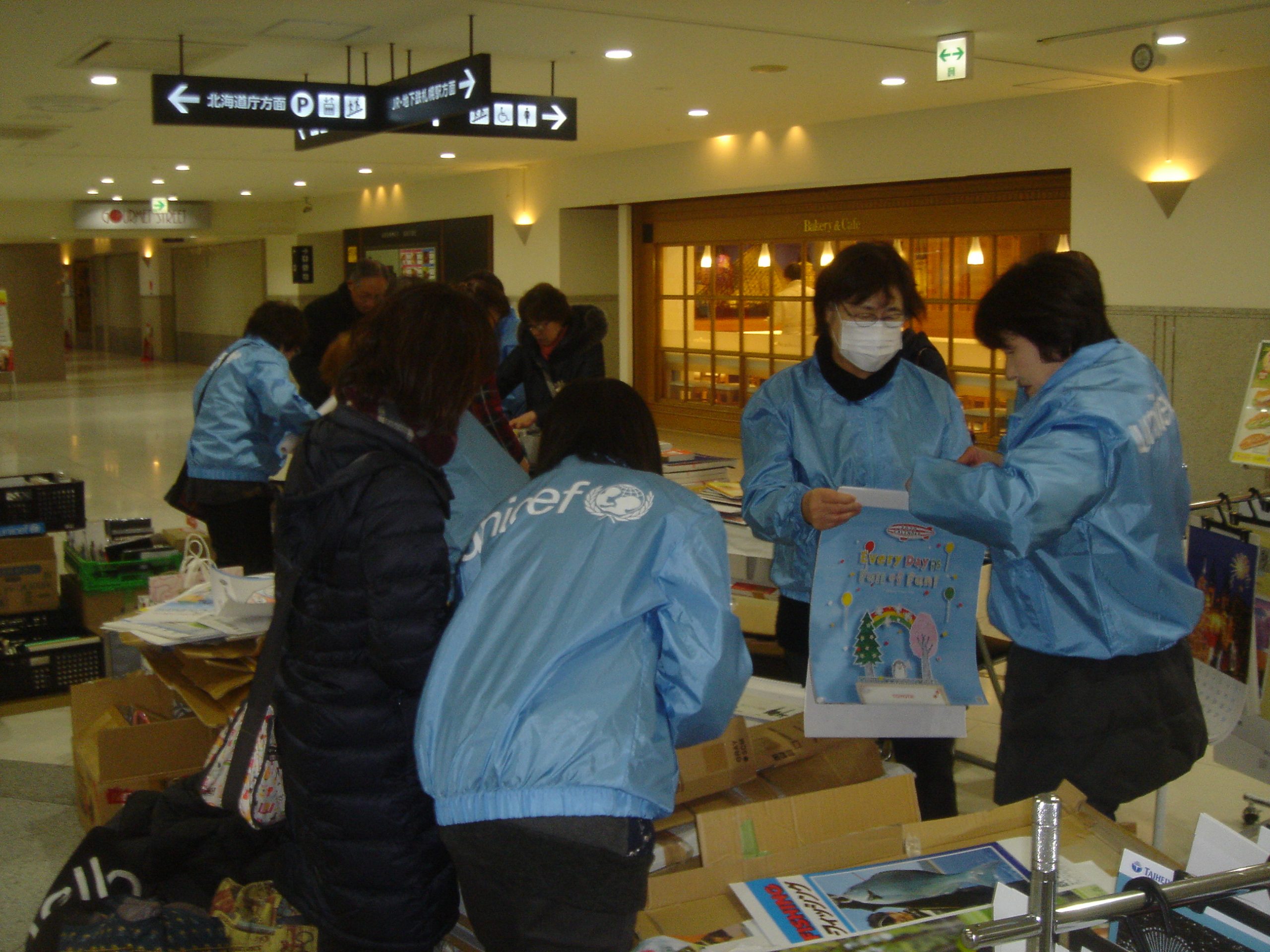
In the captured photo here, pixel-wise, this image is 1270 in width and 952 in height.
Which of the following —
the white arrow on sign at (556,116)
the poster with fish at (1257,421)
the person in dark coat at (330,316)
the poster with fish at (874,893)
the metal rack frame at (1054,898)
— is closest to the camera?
the metal rack frame at (1054,898)

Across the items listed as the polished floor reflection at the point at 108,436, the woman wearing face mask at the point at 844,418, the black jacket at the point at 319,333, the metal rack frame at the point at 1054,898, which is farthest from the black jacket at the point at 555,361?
the polished floor reflection at the point at 108,436

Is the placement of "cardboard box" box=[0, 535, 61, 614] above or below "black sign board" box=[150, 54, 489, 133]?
below

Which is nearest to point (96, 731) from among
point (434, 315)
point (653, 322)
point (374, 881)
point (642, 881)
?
point (374, 881)

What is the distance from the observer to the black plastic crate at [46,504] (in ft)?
16.2

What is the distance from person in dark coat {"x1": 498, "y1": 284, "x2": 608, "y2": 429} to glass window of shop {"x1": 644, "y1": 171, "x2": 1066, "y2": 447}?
16.5 feet

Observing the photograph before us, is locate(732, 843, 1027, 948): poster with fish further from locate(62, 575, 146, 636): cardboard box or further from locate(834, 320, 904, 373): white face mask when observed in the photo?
locate(62, 575, 146, 636): cardboard box

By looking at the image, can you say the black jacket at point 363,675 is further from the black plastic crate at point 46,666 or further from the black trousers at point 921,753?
the black plastic crate at point 46,666

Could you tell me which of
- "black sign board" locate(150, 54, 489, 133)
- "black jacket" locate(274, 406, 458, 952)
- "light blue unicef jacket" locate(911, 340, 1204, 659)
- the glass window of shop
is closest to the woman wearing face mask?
"light blue unicef jacket" locate(911, 340, 1204, 659)

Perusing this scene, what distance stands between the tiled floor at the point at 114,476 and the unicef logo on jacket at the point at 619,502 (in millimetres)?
1946

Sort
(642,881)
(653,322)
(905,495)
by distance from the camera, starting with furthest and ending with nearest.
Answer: (653,322) < (905,495) < (642,881)

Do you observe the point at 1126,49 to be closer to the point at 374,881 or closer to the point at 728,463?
the point at 728,463

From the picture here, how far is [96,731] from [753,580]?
7.11 ft

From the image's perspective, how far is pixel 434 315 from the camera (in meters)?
2.06

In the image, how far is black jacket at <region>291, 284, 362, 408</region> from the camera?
4887 mm
